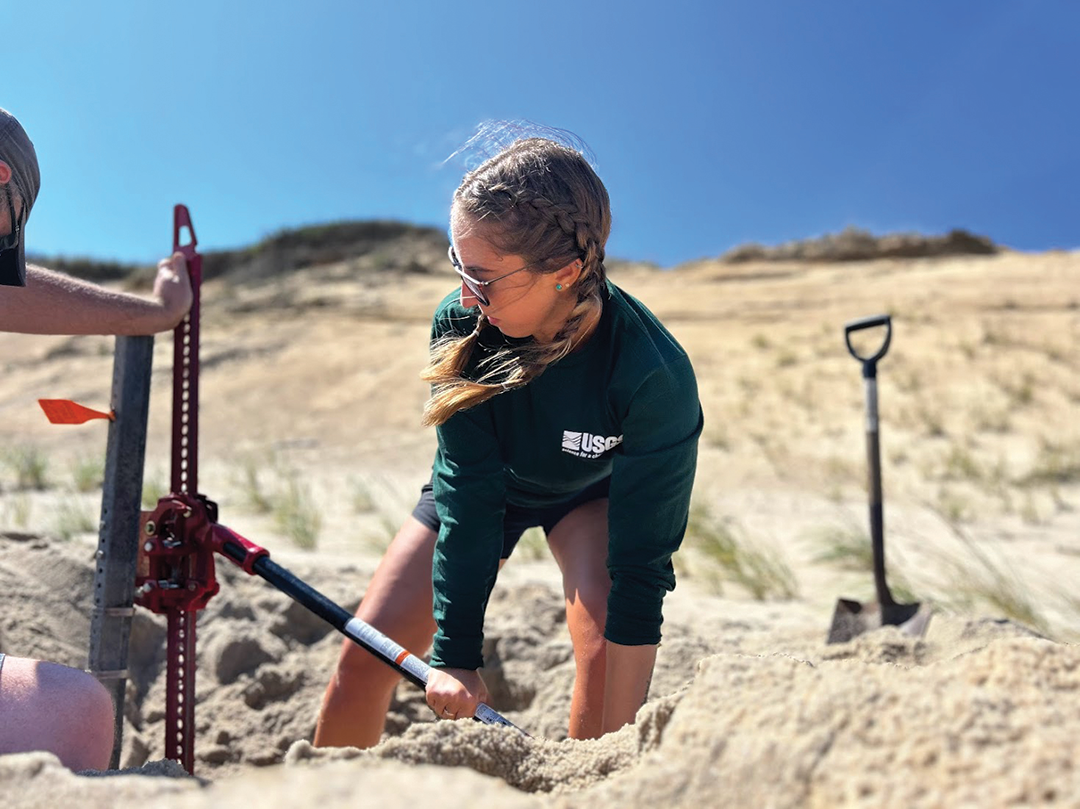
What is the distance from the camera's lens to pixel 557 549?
2.60 meters

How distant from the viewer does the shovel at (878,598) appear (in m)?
3.92

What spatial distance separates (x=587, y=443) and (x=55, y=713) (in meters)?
1.32

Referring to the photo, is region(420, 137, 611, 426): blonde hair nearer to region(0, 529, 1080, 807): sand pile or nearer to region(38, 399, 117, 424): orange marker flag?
region(0, 529, 1080, 807): sand pile

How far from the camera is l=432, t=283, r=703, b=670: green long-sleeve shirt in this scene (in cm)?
220

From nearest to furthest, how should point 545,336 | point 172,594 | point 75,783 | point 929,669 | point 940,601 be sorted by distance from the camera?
point 75,783 → point 929,669 → point 545,336 → point 172,594 → point 940,601

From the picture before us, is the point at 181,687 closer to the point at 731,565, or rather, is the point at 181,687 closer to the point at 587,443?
the point at 587,443

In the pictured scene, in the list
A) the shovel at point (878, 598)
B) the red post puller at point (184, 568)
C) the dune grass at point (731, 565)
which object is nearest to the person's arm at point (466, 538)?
the red post puller at point (184, 568)

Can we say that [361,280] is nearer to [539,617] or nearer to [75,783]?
[539,617]

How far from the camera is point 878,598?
4.17 meters

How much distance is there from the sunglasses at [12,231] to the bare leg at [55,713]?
882mm

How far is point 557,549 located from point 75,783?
151 centimetres

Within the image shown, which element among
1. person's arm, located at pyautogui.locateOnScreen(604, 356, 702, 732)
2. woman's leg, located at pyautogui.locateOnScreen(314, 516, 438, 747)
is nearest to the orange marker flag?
woman's leg, located at pyautogui.locateOnScreen(314, 516, 438, 747)

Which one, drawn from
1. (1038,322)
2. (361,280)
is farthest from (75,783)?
(361,280)

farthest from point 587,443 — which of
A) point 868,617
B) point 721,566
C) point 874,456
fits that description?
point 721,566
